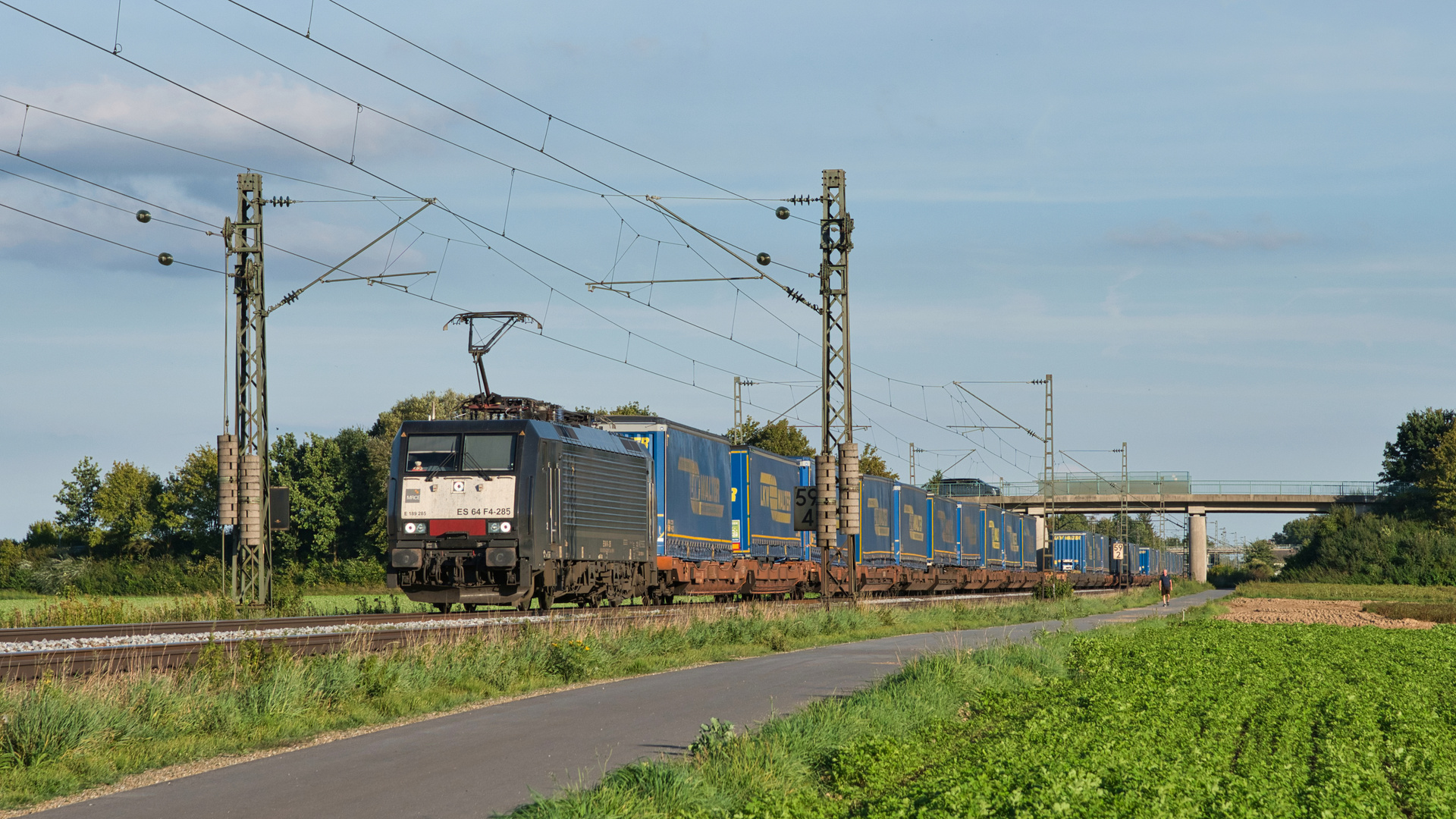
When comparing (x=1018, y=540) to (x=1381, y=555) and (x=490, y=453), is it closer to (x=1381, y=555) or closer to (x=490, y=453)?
(x=1381, y=555)

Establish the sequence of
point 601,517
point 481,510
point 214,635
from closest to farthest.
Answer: point 214,635
point 481,510
point 601,517

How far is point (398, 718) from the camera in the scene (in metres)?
14.8

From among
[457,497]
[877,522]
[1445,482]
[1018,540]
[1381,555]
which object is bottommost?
[1381,555]

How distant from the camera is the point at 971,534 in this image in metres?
61.2

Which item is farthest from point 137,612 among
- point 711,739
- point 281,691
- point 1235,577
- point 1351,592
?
point 1235,577

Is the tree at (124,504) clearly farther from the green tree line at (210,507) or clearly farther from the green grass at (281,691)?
the green grass at (281,691)

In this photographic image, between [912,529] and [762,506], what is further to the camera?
[912,529]

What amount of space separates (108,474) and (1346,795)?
83212 mm

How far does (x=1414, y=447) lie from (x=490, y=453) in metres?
99.7

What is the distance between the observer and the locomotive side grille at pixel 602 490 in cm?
2702

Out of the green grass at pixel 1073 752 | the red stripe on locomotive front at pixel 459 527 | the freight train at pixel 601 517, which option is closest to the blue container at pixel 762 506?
the freight train at pixel 601 517

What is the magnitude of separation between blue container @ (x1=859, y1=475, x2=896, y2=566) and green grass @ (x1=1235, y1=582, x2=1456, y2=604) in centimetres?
2942

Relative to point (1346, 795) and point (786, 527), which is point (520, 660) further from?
point (786, 527)

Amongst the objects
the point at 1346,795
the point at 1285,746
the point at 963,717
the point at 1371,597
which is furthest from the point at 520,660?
the point at 1371,597
